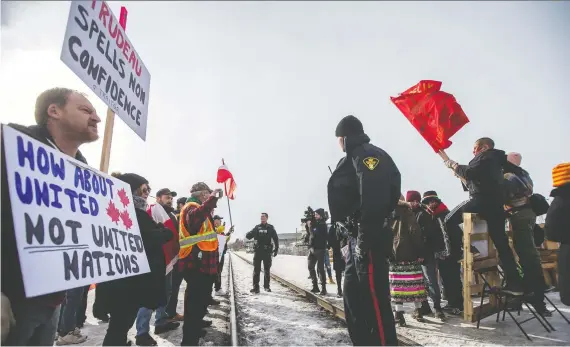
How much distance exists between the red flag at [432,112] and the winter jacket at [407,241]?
1206 mm

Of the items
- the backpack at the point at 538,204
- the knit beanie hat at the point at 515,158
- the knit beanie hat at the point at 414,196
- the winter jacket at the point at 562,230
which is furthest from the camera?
the knit beanie hat at the point at 414,196

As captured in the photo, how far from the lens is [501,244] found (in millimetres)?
4000

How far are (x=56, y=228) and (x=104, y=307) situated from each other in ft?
4.98

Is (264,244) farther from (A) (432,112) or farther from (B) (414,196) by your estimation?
(A) (432,112)

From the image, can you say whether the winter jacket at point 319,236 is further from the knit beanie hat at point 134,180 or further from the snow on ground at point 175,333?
the knit beanie hat at point 134,180

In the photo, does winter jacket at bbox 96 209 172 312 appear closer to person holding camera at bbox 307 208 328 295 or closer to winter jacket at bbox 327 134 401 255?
winter jacket at bbox 327 134 401 255

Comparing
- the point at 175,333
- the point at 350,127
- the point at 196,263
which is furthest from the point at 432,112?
the point at 175,333

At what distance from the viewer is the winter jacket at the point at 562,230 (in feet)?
10.4

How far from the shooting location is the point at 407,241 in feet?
16.1

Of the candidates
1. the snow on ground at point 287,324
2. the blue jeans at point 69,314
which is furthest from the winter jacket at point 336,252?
the blue jeans at point 69,314

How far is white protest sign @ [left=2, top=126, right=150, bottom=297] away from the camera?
1.27 metres

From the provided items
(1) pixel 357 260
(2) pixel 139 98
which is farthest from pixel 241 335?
(2) pixel 139 98

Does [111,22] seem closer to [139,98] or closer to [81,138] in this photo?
[139,98]

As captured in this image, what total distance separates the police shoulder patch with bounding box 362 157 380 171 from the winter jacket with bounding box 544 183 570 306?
2.27 metres
